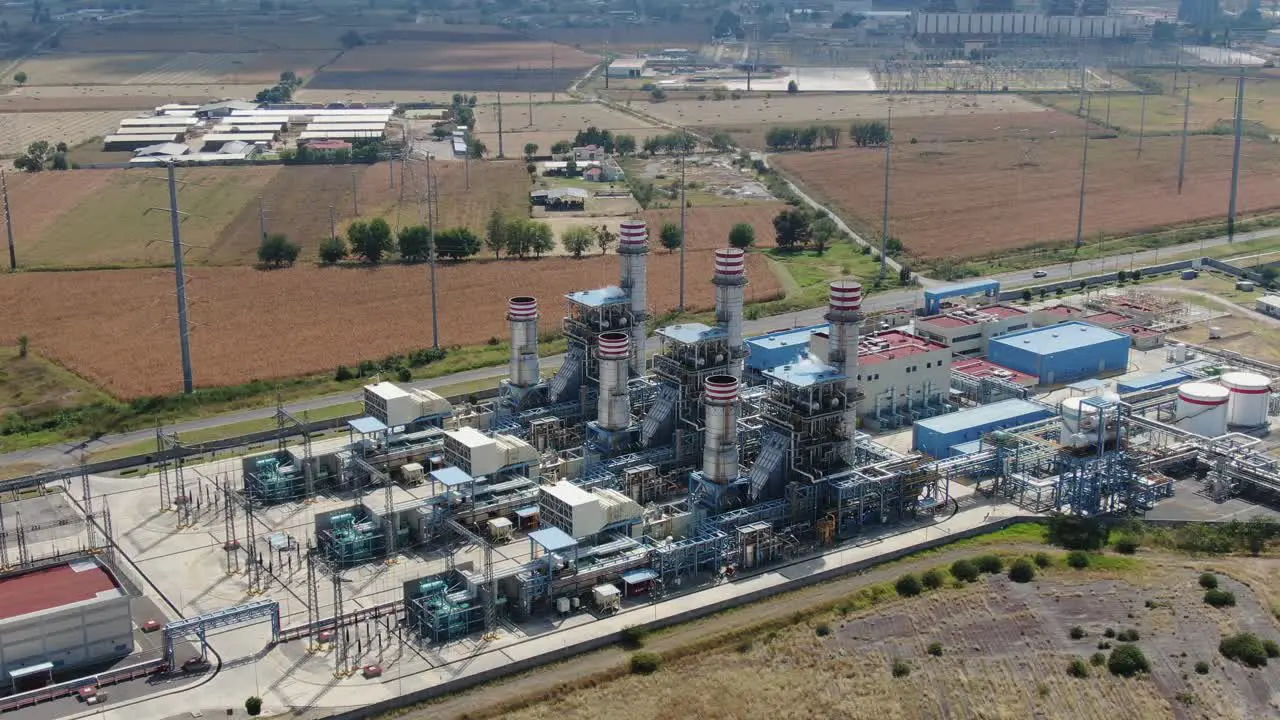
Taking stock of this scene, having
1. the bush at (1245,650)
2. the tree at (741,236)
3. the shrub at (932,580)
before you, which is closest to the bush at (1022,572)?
the shrub at (932,580)

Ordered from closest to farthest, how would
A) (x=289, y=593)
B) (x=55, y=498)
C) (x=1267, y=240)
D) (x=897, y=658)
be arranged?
(x=897, y=658)
(x=289, y=593)
(x=55, y=498)
(x=1267, y=240)

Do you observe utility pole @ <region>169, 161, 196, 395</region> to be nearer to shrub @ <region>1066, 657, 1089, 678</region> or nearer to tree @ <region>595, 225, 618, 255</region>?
tree @ <region>595, 225, 618, 255</region>

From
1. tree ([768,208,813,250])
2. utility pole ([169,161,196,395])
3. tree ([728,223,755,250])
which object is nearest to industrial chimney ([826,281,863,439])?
utility pole ([169,161,196,395])

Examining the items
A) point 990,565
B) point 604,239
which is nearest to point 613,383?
point 990,565

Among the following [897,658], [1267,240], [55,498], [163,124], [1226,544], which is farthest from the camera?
[163,124]

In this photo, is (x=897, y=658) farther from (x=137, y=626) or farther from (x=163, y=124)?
(x=163, y=124)

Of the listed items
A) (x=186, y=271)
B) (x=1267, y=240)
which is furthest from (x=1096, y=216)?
(x=186, y=271)

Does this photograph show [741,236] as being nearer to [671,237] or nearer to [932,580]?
[671,237]
